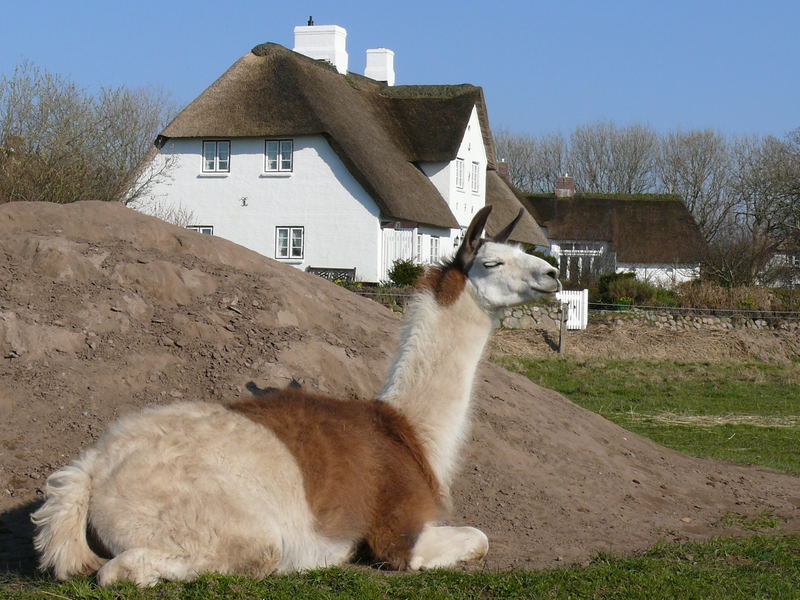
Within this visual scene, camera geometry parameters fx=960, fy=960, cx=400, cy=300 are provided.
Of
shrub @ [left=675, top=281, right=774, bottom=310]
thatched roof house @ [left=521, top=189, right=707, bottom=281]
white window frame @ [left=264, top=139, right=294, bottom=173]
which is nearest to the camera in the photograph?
shrub @ [left=675, top=281, right=774, bottom=310]

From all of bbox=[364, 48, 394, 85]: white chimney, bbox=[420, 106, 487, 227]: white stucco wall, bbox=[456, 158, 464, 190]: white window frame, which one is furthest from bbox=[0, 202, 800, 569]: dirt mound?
bbox=[364, 48, 394, 85]: white chimney

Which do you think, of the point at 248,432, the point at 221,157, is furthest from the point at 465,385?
the point at 221,157

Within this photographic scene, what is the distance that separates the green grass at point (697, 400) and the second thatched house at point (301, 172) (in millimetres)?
13726

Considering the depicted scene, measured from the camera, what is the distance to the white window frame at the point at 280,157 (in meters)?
39.0

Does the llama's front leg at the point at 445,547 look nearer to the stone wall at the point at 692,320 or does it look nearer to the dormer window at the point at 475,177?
the stone wall at the point at 692,320

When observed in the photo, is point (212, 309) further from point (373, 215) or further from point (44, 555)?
point (373, 215)

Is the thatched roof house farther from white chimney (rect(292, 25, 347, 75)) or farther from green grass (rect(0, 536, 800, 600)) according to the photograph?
green grass (rect(0, 536, 800, 600))

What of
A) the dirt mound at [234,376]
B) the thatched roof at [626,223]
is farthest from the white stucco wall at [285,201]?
the dirt mound at [234,376]

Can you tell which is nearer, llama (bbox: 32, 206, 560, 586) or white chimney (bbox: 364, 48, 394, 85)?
llama (bbox: 32, 206, 560, 586)

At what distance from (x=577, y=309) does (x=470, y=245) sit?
85.3ft

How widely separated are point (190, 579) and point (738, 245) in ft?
131

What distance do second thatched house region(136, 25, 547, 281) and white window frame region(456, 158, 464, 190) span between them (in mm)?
1918

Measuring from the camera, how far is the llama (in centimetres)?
526

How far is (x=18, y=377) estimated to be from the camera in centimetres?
805
